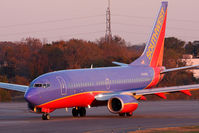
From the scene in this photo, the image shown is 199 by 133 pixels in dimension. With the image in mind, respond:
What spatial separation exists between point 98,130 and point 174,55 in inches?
2140

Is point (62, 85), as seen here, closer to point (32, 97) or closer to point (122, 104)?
point (32, 97)

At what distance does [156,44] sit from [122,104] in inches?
442

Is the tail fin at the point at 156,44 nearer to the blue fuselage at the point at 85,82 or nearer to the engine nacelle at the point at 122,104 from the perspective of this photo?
the blue fuselage at the point at 85,82

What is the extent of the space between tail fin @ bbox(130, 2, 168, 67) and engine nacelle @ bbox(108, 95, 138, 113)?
828cm

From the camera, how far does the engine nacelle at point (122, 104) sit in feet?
110

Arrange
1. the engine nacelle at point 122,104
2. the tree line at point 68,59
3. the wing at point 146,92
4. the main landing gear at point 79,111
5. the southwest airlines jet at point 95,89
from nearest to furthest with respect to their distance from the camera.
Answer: the southwest airlines jet at point 95,89 < the engine nacelle at point 122,104 < the wing at point 146,92 < the main landing gear at point 79,111 < the tree line at point 68,59

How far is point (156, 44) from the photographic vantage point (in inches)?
1708

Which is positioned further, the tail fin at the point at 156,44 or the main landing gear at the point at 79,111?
the tail fin at the point at 156,44

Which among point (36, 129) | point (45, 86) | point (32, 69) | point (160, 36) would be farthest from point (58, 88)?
point (32, 69)

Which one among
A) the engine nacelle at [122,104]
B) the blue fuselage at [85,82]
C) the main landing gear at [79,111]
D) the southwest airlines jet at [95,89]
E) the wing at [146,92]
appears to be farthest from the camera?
the main landing gear at [79,111]

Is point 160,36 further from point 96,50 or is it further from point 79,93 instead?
point 96,50

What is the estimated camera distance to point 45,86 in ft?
105

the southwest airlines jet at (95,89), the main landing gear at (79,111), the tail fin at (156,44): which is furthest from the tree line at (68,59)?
the main landing gear at (79,111)

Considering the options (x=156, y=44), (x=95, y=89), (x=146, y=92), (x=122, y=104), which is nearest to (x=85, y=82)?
(x=95, y=89)
